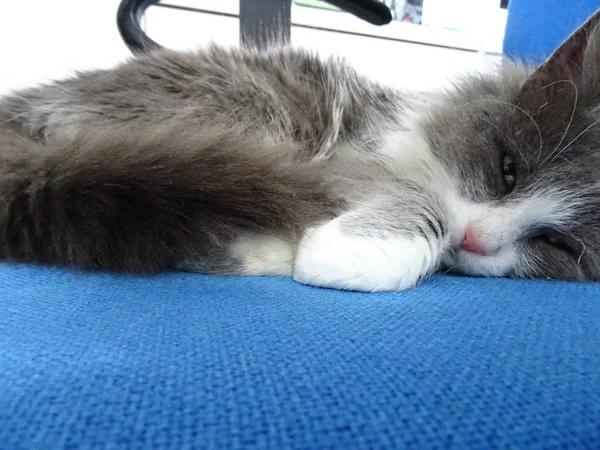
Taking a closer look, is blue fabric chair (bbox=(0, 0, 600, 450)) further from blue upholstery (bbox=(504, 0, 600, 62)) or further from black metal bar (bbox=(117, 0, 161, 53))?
blue upholstery (bbox=(504, 0, 600, 62))

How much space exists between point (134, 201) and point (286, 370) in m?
0.42

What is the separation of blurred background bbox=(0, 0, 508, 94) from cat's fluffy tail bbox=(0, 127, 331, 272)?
4.25ft

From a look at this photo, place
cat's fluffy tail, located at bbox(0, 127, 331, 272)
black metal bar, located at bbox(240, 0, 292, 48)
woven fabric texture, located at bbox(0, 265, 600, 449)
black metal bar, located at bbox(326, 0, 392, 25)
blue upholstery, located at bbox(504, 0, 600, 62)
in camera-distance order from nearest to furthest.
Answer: woven fabric texture, located at bbox(0, 265, 600, 449), cat's fluffy tail, located at bbox(0, 127, 331, 272), black metal bar, located at bbox(326, 0, 392, 25), black metal bar, located at bbox(240, 0, 292, 48), blue upholstery, located at bbox(504, 0, 600, 62)

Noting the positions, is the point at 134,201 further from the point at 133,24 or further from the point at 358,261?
the point at 133,24

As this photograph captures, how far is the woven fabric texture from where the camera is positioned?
14.3 inches

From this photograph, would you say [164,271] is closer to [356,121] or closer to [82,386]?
[82,386]

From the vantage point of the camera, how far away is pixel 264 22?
153 cm

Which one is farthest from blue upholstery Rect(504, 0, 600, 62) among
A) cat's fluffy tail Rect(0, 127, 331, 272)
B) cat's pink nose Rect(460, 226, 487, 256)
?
cat's fluffy tail Rect(0, 127, 331, 272)

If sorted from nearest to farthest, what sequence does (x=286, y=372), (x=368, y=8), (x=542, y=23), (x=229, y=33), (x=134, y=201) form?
1. (x=286, y=372)
2. (x=134, y=201)
3. (x=368, y=8)
4. (x=542, y=23)
5. (x=229, y=33)

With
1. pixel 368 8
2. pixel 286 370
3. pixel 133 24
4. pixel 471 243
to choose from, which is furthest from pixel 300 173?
pixel 133 24

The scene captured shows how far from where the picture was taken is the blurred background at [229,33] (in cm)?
229

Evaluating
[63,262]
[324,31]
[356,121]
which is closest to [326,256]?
[63,262]

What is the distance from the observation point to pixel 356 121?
125 cm

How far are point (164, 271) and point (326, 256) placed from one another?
0.26 m
